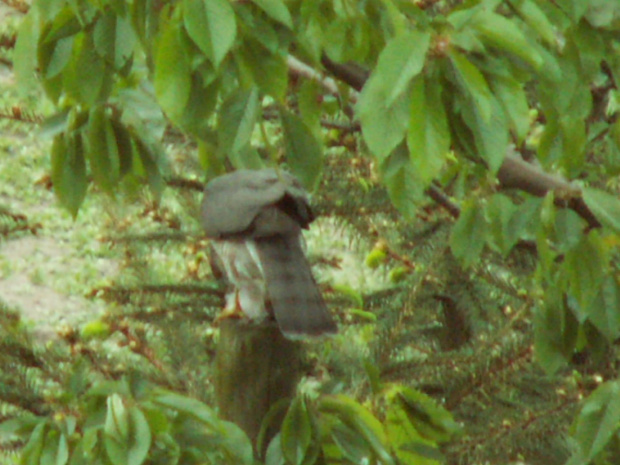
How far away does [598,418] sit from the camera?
1.59 meters

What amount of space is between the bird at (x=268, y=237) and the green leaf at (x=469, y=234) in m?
0.31

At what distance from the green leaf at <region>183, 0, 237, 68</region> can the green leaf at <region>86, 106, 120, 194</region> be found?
62 cm

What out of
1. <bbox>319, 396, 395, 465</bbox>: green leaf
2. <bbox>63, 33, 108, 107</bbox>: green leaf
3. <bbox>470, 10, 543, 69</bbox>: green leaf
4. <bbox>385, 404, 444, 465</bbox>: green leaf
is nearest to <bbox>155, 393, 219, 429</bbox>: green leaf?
<bbox>319, 396, 395, 465</bbox>: green leaf

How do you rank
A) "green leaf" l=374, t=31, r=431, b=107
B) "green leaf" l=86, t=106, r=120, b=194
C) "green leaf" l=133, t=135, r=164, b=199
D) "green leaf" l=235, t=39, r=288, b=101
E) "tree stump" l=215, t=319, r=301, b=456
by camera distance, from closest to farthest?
"green leaf" l=374, t=31, r=431, b=107 → "green leaf" l=235, t=39, r=288, b=101 → "tree stump" l=215, t=319, r=301, b=456 → "green leaf" l=86, t=106, r=120, b=194 → "green leaf" l=133, t=135, r=164, b=199

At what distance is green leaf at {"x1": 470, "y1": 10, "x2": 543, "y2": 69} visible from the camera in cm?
124

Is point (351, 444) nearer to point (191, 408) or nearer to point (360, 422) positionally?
point (360, 422)

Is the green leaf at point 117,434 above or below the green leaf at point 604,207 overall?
below

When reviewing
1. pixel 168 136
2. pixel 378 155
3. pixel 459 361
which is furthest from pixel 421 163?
pixel 168 136

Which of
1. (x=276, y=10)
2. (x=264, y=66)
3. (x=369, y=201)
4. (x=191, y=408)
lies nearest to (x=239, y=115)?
(x=264, y=66)

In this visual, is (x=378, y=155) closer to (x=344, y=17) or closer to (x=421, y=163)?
(x=421, y=163)

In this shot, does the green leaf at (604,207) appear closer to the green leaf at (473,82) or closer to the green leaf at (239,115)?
the green leaf at (473,82)

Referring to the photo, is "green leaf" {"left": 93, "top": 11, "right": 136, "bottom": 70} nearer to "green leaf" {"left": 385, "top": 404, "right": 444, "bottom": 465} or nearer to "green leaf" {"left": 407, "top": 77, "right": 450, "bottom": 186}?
"green leaf" {"left": 407, "top": 77, "right": 450, "bottom": 186}

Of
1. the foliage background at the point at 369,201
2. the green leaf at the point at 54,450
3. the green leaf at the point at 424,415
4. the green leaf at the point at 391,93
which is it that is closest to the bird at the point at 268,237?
the foliage background at the point at 369,201

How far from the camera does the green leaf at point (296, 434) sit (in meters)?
1.60
